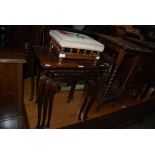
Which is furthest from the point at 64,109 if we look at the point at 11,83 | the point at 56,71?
the point at 56,71

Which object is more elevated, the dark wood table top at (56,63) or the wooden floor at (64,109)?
the dark wood table top at (56,63)

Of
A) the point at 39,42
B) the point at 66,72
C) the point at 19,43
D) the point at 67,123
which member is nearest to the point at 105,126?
the point at 67,123

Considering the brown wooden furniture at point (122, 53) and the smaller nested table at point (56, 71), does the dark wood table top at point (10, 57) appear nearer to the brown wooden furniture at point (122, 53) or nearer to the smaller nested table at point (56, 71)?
the smaller nested table at point (56, 71)

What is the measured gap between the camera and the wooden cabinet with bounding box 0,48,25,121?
1.14m

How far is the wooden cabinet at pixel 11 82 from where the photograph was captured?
1.14 meters

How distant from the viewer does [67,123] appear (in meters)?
1.40

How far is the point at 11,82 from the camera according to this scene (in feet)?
4.08

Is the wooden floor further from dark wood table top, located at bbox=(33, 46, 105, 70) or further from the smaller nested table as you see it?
dark wood table top, located at bbox=(33, 46, 105, 70)

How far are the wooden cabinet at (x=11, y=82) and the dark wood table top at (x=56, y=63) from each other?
195mm

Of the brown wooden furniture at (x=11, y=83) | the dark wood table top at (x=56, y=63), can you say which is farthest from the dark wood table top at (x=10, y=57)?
the dark wood table top at (x=56, y=63)

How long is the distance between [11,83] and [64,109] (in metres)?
0.61

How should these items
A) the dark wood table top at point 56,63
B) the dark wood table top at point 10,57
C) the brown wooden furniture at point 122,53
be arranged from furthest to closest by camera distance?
the brown wooden furniture at point 122,53 → the dark wood table top at point 10,57 → the dark wood table top at point 56,63

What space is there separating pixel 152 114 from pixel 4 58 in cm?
270

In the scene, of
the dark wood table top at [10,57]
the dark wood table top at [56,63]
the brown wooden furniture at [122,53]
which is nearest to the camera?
the dark wood table top at [56,63]
